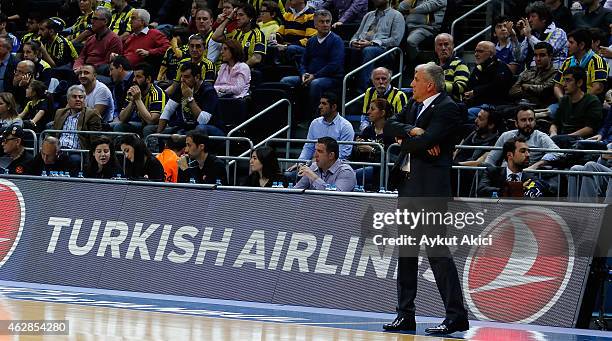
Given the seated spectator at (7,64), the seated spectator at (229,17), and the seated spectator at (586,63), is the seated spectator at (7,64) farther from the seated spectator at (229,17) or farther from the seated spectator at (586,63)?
the seated spectator at (586,63)

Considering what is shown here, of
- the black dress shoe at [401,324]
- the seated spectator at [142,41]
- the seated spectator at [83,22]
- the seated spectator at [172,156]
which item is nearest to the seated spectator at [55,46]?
the seated spectator at [83,22]

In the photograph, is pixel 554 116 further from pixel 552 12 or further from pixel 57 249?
pixel 57 249

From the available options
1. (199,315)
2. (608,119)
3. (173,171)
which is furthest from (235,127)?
(199,315)

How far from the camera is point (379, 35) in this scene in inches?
704

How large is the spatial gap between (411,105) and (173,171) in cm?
508

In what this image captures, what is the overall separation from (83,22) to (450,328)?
13.5m

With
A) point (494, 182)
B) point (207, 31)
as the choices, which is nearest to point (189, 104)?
point (207, 31)

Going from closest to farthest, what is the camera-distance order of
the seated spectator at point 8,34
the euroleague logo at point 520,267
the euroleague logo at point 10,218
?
the euroleague logo at point 520,267
the euroleague logo at point 10,218
the seated spectator at point 8,34

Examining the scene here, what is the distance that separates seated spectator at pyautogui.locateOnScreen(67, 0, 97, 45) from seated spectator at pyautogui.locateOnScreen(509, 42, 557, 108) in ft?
28.5

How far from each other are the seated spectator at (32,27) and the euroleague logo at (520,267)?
40.0 ft

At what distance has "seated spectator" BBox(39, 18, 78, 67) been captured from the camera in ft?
68.6

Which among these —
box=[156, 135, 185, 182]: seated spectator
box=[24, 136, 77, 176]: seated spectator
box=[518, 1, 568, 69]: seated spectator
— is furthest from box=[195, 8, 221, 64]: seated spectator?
box=[518, 1, 568, 69]: seated spectator

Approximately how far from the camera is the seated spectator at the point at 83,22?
21.6 metres

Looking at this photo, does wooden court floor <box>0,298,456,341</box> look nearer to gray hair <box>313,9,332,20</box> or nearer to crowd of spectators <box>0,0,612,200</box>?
crowd of spectators <box>0,0,612,200</box>
